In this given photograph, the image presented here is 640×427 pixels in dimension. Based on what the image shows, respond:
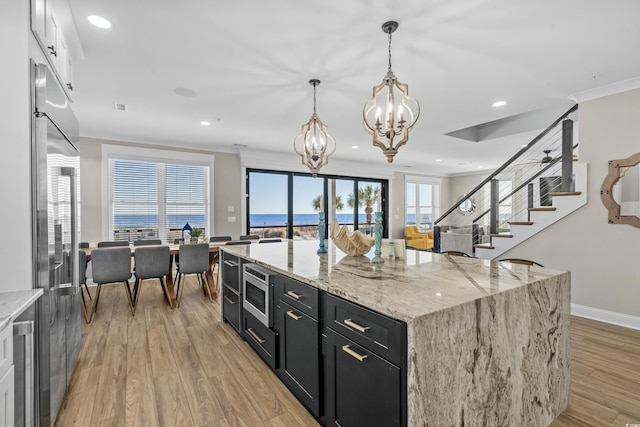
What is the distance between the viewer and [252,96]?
3.63m

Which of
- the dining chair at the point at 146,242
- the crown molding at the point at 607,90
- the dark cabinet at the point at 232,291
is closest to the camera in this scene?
the dark cabinet at the point at 232,291

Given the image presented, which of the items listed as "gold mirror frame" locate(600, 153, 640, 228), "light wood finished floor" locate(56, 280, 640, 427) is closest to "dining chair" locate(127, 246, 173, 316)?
"light wood finished floor" locate(56, 280, 640, 427)

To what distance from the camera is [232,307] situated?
10.3 ft

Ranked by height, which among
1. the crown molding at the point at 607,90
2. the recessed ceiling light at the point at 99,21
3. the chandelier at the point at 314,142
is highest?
the recessed ceiling light at the point at 99,21

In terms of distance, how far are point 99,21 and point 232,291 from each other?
244 centimetres

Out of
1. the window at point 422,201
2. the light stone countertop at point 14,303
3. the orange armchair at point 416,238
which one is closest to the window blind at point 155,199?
the light stone countertop at point 14,303

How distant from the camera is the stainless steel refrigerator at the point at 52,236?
1470 mm

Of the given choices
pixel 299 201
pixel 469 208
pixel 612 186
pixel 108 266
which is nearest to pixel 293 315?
pixel 108 266

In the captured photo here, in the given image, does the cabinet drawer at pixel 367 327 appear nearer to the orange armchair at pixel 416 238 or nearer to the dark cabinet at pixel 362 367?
the dark cabinet at pixel 362 367

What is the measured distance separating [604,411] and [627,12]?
2.59m

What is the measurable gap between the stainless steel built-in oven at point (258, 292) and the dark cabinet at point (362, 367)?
699 millimetres

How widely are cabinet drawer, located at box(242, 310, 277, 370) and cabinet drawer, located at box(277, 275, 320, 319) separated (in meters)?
0.38

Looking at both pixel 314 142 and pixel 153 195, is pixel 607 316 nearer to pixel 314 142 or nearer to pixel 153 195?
pixel 314 142

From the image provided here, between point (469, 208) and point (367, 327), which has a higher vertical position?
point (469, 208)
